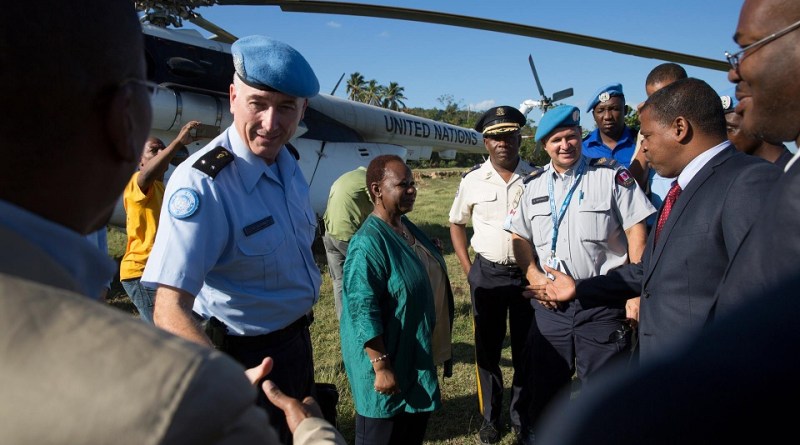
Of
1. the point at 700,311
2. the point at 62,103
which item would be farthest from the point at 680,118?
the point at 62,103

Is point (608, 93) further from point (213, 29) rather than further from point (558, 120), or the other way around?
point (213, 29)

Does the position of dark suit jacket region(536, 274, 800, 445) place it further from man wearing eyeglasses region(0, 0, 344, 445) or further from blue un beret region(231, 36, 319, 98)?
blue un beret region(231, 36, 319, 98)

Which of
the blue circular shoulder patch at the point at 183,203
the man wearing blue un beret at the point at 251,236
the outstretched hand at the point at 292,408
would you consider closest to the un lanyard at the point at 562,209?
the man wearing blue un beret at the point at 251,236

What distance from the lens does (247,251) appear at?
194 centimetres

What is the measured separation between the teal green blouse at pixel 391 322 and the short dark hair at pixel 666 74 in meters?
2.68

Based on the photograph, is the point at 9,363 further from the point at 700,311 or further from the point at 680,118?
the point at 680,118

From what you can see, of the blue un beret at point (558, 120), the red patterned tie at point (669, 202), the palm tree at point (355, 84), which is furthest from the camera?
the palm tree at point (355, 84)

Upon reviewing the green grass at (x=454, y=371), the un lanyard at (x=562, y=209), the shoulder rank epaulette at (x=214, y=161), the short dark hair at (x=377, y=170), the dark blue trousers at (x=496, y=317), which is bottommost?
the green grass at (x=454, y=371)

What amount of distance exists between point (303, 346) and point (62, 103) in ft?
5.72

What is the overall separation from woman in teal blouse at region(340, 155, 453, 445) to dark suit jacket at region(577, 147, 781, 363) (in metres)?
0.98

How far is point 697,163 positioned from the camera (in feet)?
6.95

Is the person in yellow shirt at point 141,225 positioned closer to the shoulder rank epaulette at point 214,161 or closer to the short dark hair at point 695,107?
the shoulder rank epaulette at point 214,161

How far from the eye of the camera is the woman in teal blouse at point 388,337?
2.36 meters

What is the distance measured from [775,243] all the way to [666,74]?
332 cm
